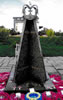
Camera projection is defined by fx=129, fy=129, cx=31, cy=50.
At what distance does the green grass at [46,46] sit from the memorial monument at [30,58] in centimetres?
546

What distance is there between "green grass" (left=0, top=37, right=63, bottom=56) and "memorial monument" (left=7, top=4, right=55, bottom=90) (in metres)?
5.46

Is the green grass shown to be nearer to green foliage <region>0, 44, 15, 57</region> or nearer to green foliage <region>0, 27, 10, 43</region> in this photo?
green foliage <region>0, 44, 15, 57</region>

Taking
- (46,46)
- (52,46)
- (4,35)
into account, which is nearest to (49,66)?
(46,46)

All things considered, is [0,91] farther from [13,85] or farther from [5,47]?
[5,47]

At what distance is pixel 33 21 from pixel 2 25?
926cm

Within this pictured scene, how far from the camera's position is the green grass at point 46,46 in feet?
29.1

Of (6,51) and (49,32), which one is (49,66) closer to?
(6,51)

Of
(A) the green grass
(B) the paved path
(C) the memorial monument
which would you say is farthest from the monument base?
(A) the green grass

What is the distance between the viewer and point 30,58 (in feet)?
10.7

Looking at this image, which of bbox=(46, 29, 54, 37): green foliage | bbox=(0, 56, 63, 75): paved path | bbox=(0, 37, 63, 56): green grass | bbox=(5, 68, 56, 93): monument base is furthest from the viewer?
bbox=(46, 29, 54, 37): green foliage

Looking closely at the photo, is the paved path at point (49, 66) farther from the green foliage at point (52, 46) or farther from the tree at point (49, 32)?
the tree at point (49, 32)

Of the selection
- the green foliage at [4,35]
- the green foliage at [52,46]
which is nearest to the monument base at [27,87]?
the green foliage at [52,46]

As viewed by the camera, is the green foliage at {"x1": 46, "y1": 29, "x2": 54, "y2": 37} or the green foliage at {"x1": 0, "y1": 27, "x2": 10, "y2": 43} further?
the green foliage at {"x1": 46, "y1": 29, "x2": 54, "y2": 37}

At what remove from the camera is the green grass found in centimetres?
888
